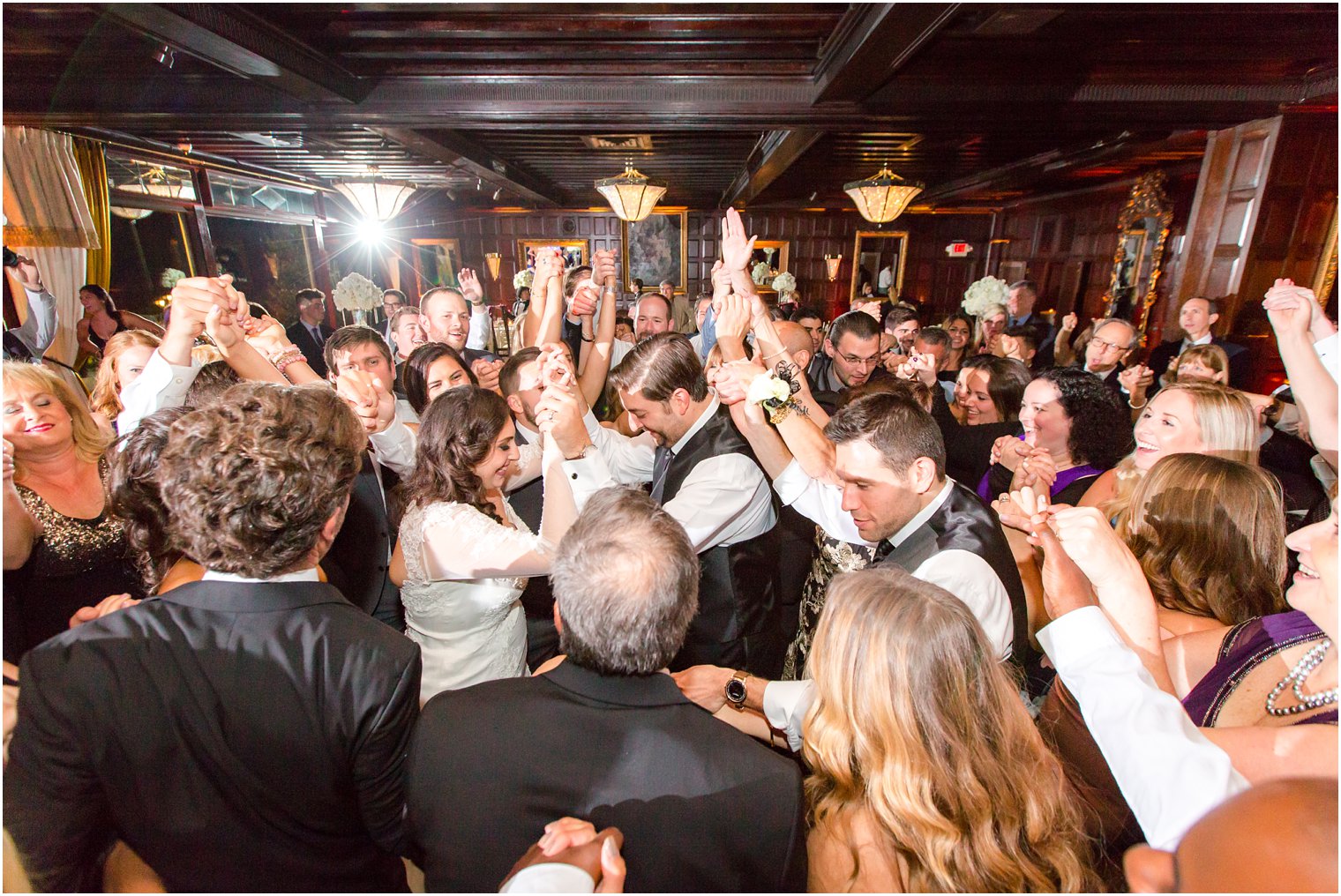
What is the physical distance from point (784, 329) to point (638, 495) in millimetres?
2959

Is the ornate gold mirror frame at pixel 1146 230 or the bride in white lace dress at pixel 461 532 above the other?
the ornate gold mirror frame at pixel 1146 230

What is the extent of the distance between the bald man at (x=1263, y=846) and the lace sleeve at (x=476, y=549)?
4.35 feet

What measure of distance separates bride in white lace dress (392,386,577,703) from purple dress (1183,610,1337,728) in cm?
161

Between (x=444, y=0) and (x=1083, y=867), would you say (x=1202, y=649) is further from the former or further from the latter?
(x=444, y=0)

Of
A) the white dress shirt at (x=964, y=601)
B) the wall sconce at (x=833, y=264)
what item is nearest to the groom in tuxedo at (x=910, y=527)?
the white dress shirt at (x=964, y=601)

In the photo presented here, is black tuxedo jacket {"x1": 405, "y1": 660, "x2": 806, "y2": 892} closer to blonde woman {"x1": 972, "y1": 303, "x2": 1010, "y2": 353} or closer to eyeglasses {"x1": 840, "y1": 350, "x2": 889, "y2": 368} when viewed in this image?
eyeglasses {"x1": 840, "y1": 350, "x2": 889, "y2": 368}

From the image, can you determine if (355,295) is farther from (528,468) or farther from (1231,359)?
(1231,359)

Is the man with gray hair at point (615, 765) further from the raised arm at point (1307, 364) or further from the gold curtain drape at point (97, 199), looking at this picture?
the gold curtain drape at point (97, 199)

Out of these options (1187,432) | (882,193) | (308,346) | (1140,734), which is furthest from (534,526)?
(308,346)

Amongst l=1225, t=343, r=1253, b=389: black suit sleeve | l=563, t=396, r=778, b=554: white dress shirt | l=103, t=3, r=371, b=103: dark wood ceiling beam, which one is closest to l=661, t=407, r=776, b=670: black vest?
l=563, t=396, r=778, b=554: white dress shirt

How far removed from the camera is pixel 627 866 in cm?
96

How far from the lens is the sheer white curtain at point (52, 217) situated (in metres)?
5.34

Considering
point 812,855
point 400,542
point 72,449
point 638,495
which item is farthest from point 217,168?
point 812,855

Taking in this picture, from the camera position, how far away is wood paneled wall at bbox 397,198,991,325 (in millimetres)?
12812
